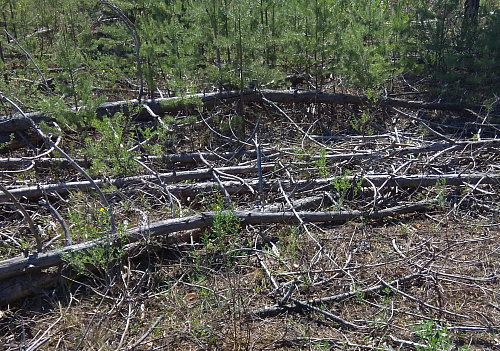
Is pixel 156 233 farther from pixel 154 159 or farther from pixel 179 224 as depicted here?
pixel 154 159

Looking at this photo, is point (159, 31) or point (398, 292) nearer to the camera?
point (398, 292)

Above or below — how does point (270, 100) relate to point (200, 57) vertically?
below

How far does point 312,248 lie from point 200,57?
3.50 meters

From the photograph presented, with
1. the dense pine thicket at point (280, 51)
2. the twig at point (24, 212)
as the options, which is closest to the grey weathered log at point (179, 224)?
the twig at point (24, 212)

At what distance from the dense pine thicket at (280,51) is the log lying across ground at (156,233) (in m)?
2.30

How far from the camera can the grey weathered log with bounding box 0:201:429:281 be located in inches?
136

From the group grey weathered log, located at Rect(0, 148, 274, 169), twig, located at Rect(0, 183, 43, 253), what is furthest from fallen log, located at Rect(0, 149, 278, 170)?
twig, located at Rect(0, 183, 43, 253)

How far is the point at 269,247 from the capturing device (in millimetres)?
3965

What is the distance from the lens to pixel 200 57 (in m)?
6.42

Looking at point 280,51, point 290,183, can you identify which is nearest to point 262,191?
point 290,183

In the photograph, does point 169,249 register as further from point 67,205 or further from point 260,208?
point 67,205

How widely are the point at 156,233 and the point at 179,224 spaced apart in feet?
0.63

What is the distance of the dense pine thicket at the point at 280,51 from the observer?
6.11 meters

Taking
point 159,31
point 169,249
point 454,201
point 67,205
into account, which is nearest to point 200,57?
point 159,31
